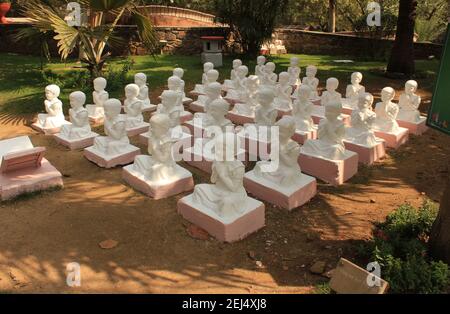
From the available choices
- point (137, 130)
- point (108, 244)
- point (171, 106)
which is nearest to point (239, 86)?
point (171, 106)

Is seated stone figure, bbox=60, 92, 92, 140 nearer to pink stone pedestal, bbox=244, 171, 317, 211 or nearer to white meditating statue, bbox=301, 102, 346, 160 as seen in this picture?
pink stone pedestal, bbox=244, 171, 317, 211

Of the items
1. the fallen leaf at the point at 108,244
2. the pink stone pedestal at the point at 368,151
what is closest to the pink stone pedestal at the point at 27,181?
the fallen leaf at the point at 108,244

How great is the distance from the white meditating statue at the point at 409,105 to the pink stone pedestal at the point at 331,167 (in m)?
2.67

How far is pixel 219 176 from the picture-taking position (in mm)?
4645

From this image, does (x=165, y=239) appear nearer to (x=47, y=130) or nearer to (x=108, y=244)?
(x=108, y=244)

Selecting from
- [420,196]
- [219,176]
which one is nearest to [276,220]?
[219,176]

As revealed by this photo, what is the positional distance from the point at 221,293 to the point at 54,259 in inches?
73.9

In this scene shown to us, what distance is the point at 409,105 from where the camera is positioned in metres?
8.18

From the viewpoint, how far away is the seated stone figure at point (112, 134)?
6.61 metres

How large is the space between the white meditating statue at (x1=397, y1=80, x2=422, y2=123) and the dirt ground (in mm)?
1998

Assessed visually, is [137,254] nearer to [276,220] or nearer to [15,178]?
[276,220]

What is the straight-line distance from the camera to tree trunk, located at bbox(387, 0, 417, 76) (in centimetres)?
1165

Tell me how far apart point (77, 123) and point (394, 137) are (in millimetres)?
6074

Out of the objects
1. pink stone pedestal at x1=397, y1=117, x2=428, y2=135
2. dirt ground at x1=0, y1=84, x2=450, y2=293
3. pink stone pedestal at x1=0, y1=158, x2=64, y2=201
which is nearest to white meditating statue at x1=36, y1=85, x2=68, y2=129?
dirt ground at x1=0, y1=84, x2=450, y2=293
